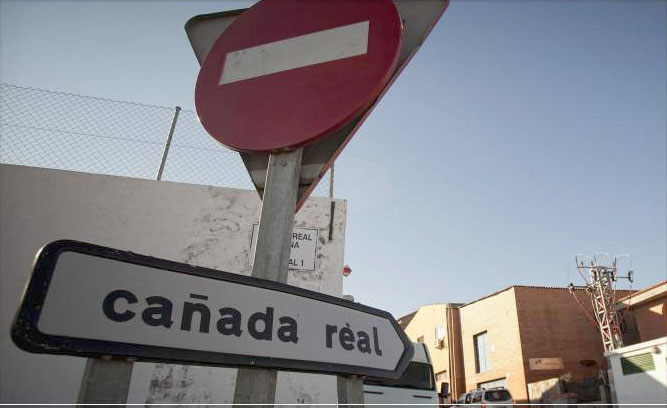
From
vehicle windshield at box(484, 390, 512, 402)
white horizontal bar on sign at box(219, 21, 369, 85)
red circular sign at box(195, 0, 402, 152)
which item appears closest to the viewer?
red circular sign at box(195, 0, 402, 152)

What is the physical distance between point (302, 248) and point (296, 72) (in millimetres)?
3130

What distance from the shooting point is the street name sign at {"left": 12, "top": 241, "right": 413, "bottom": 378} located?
2.68 ft

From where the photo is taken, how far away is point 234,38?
1.82 metres

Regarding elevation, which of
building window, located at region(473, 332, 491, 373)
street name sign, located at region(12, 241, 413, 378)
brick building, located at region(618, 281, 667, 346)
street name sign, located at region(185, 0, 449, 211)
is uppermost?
brick building, located at region(618, 281, 667, 346)

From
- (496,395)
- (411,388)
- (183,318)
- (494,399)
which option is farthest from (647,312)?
(183,318)

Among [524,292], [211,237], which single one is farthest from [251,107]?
[524,292]

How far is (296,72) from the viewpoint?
5.31ft

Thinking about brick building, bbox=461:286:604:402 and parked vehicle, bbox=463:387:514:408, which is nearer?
parked vehicle, bbox=463:387:514:408

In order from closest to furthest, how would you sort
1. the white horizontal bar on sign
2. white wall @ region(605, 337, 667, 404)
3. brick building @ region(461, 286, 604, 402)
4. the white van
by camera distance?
the white horizontal bar on sign < the white van < white wall @ region(605, 337, 667, 404) < brick building @ region(461, 286, 604, 402)

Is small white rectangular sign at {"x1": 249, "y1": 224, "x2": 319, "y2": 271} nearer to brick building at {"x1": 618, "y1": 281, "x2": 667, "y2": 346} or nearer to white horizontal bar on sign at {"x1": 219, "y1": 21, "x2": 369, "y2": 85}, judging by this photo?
white horizontal bar on sign at {"x1": 219, "y1": 21, "x2": 369, "y2": 85}

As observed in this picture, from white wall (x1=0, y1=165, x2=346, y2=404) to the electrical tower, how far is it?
17794 mm

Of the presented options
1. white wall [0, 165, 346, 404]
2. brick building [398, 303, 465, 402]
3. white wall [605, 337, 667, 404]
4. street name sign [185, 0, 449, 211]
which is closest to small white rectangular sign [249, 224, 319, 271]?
white wall [0, 165, 346, 404]

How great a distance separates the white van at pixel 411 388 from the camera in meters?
7.42

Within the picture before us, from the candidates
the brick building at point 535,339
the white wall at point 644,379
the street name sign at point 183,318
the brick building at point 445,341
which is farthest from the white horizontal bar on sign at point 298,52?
the brick building at point 445,341
